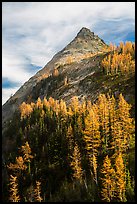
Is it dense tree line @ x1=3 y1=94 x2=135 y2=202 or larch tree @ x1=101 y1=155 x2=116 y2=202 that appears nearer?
larch tree @ x1=101 y1=155 x2=116 y2=202

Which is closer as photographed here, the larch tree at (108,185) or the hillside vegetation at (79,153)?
the larch tree at (108,185)

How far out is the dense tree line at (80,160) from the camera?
207 ft

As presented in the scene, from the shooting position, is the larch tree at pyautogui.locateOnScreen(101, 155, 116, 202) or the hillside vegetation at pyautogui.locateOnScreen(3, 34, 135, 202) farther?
the hillside vegetation at pyautogui.locateOnScreen(3, 34, 135, 202)

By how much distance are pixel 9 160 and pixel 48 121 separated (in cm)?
3145

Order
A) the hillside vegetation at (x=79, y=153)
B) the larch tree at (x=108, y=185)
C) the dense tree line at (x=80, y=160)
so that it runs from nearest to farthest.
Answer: the larch tree at (x=108, y=185) < the dense tree line at (x=80, y=160) < the hillside vegetation at (x=79, y=153)

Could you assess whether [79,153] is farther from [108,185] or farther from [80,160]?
[108,185]

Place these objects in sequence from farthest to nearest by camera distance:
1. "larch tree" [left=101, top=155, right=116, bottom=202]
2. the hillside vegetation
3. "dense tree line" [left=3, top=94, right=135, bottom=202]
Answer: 1. the hillside vegetation
2. "dense tree line" [left=3, top=94, right=135, bottom=202]
3. "larch tree" [left=101, top=155, right=116, bottom=202]

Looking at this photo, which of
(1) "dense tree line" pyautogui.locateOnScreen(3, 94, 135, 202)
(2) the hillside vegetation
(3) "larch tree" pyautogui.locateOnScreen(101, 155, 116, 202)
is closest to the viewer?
(3) "larch tree" pyautogui.locateOnScreen(101, 155, 116, 202)

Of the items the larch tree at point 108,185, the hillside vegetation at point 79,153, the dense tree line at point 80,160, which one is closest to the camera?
the larch tree at point 108,185

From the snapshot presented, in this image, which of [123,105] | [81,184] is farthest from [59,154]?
[123,105]

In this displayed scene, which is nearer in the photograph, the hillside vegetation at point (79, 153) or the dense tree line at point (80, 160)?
the dense tree line at point (80, 160)

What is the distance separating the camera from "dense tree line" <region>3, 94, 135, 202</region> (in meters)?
63.2

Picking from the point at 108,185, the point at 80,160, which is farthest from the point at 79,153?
the point at 108,185

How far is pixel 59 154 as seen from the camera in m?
100
